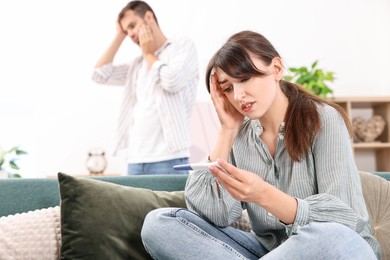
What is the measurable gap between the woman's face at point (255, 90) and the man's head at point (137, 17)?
1.48 meters

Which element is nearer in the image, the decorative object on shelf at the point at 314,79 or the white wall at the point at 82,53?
the decorative object on shelf at the point at 314,79

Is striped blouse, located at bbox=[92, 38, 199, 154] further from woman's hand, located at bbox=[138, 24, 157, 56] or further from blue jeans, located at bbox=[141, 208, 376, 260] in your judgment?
blue jeans, located at bbox=[141, 208, 376, 260]

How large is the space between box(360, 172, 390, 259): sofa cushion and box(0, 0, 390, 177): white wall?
3150 mm

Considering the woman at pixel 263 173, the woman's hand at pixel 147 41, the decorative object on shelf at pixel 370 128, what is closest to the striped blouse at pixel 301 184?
the woman at pixel 263 173

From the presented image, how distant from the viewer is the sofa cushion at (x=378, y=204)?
2.02 metres

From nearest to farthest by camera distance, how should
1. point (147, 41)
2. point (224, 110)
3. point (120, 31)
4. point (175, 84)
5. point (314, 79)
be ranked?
point (224, 110) → point (175, 84) → point (147, 41) → point (120, 31) → point (314, 79)

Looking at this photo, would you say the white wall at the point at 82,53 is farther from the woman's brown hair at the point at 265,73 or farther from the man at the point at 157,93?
the woman's brown hair at the point at 265,73

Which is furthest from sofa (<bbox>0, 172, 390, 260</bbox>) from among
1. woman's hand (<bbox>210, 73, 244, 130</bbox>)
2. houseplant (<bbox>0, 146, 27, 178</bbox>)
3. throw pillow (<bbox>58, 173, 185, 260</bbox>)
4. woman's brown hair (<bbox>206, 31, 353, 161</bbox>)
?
houseplant (<bbox>0, 146, 27, 178</bbox>)

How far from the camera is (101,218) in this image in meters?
1.86

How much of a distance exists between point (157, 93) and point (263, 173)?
134cm

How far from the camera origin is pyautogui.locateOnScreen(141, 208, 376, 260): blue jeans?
1379 mm

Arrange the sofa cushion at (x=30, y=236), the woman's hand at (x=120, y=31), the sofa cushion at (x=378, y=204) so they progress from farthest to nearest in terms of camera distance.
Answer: the woman's hand at (x=120, y=31), the sofa cushion at (x=378, y=204), the sofa cushion at (x=30, y=236)

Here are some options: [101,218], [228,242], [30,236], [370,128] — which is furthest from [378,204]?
[370,128]

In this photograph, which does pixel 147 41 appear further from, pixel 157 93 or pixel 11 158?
pixel 11 158
